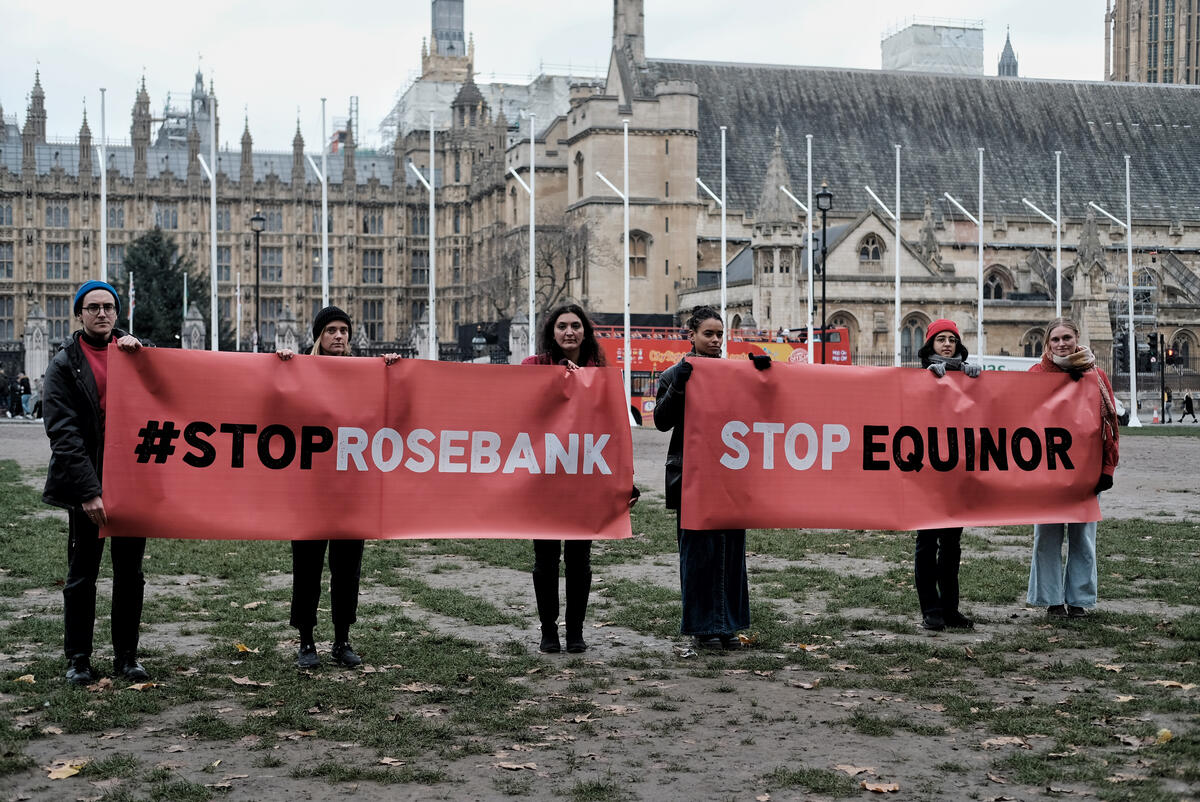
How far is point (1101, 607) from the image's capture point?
9.74 meters

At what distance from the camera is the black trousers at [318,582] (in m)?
7.84

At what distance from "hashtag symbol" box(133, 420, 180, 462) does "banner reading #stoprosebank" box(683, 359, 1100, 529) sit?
2864 mm

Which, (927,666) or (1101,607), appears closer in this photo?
(927,666)

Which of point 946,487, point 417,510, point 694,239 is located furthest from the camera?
point 694,239

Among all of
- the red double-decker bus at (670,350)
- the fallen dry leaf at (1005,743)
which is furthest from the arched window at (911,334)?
the fallen dry leaf at (1005,743)

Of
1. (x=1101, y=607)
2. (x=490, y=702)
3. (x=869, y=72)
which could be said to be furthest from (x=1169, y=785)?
(x=869, y=72)

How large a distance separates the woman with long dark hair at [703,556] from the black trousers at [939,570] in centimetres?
117

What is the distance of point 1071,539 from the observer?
948cm

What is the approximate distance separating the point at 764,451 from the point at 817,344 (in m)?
43.0

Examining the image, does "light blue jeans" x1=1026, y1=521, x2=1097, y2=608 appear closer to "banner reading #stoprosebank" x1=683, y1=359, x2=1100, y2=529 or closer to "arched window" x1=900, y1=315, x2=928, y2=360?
"banner reading #stoprosebank" x1=683, y1=359, x2=1100, y2=529

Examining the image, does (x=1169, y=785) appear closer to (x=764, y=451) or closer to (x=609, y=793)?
(x=609, y=793)

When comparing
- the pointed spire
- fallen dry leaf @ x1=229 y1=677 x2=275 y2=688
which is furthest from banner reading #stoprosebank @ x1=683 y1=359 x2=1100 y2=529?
the pointed spire

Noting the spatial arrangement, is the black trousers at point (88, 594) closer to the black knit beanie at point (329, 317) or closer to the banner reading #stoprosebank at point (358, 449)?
the banner reading #stoprosebank at point (358, 449)

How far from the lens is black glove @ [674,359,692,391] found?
8.59 metres
